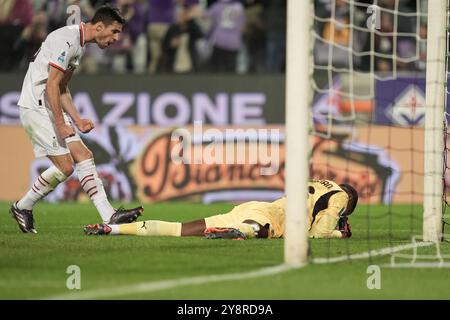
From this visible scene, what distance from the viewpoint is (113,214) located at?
35.8ft

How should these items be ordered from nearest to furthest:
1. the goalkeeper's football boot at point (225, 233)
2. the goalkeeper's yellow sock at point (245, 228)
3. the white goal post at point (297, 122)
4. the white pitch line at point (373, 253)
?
1. the white goal post at point (297, 122)
2. the white pitch line at point (373, 253)
3. the goalkeeper's football boot at point (225, 233)
4. the goalkeeper's yellow sock at point (245, 228)

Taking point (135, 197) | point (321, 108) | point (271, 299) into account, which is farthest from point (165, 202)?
point (271, 299)

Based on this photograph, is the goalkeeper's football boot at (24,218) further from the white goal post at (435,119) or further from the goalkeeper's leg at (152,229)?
the white goal post at (435,119)

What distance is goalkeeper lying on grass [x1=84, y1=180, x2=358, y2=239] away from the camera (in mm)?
10375

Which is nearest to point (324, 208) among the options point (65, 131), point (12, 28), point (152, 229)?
point (152, 229)

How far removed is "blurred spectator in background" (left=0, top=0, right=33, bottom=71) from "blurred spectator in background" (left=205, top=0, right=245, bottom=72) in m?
3.00

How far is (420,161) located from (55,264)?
37.2 feet

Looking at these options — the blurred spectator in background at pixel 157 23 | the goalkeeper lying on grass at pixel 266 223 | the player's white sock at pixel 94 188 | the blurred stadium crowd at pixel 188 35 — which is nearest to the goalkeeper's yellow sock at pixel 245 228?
the goalkeeper lying on grass at pixel 266 223

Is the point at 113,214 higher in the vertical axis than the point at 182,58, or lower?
lower

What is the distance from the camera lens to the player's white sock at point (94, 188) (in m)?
11.0

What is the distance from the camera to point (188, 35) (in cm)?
1927

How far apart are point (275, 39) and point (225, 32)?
835mm

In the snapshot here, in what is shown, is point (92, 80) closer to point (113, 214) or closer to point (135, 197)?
point (135, 197)

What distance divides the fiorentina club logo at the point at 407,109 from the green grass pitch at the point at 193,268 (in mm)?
6594
